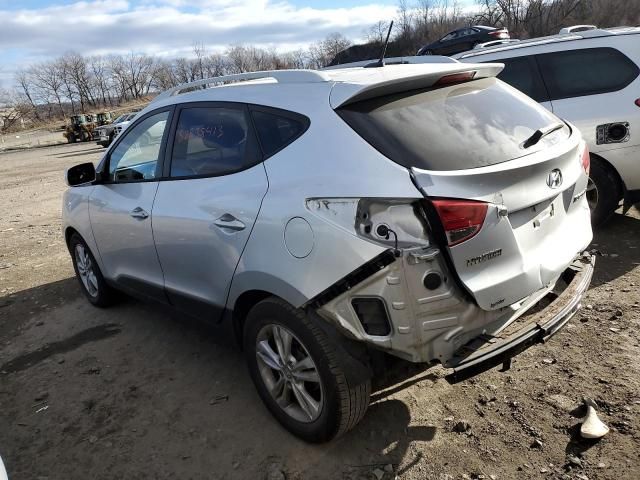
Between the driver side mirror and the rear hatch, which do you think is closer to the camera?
the rear hatch

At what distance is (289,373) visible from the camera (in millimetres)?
2764

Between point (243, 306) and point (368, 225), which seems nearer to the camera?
point (368, 225)

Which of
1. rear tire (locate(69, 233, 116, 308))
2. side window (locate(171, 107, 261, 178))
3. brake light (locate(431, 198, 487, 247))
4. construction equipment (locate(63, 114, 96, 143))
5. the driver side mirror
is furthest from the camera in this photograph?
construction equipment (locate(63, 114, 96, 143))

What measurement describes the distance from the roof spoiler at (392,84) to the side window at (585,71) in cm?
313

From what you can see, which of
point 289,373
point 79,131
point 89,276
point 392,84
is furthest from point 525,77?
point 79,131

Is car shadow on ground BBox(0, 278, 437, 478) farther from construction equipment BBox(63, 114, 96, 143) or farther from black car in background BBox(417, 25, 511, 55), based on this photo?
construction equipment BBox(63, 114, 96, 143)

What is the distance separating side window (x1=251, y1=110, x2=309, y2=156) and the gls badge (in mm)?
1208

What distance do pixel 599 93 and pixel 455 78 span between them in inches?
125

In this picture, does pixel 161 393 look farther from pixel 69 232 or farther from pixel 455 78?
pixel 455 78

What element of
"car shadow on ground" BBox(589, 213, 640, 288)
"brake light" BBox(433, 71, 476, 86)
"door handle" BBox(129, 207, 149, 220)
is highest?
"brake light" BBox(433, 71, 476, 86)

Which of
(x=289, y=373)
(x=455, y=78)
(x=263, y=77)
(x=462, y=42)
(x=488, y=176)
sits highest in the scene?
(x=462, y=42)

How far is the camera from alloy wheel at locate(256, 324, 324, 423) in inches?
105

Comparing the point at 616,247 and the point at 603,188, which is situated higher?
the point at 603,188

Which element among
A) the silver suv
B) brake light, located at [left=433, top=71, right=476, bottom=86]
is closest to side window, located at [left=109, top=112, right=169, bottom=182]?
the silver suv
